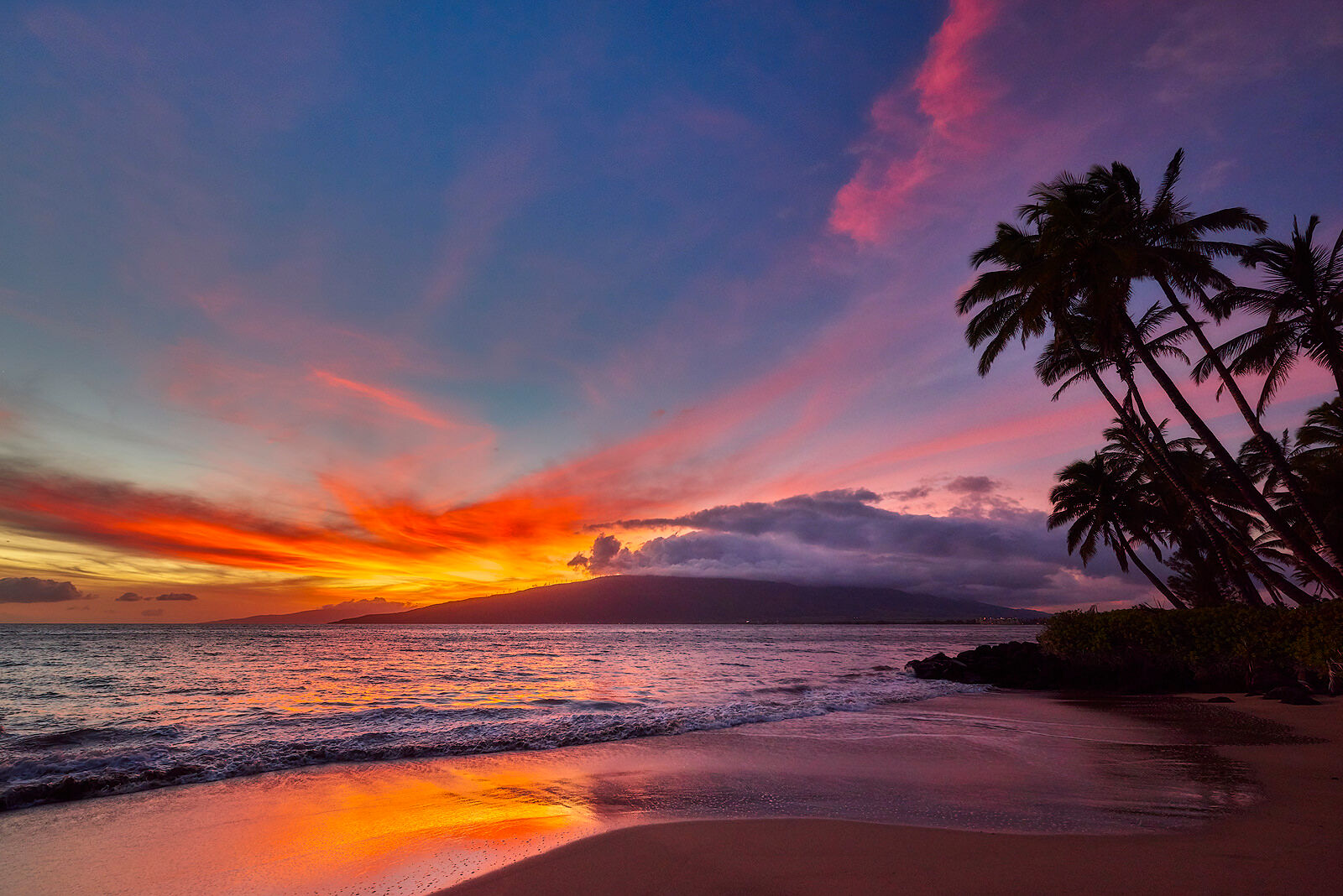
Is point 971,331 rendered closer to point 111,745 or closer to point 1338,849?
point 1338,849

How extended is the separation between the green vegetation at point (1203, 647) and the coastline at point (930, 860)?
48.5 feet

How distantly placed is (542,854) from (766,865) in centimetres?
196

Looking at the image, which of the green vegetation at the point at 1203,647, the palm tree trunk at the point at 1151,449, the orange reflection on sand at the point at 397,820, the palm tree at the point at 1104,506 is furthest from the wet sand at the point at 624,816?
the palm tree at the point at 1104,506

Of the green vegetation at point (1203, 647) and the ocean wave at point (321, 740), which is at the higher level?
the green vegetation at point (1203, 647)

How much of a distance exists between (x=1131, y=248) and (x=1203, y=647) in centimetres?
1288

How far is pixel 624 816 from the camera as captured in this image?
21.7ft

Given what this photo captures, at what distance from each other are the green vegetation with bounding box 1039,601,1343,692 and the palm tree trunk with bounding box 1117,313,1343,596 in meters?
0.86

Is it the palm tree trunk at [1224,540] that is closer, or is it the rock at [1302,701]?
the rock at [1302,701]

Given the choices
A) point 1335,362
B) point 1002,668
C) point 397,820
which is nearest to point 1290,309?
point 1335,362

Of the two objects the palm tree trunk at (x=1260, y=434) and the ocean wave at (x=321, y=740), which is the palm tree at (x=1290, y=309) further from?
the ocean wave at (x=321, y=740)

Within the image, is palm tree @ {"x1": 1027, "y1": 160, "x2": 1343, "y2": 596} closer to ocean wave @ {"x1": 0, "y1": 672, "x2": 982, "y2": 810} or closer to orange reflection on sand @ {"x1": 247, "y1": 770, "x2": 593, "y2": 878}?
ocean wave @ {"x1": 0, "y1": 672, "x2": 982, "y2": 810}

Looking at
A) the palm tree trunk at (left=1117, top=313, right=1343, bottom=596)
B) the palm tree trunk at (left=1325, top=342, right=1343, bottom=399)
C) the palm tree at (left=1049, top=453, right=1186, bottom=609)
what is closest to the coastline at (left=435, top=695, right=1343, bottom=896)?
the palm tree trunk at (left=1117, top=313, right=1343, bottom=596)

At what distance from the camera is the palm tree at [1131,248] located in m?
19.0

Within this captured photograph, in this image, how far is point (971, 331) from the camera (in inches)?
1000
